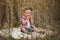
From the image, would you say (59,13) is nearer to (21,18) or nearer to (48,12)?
(48,12)

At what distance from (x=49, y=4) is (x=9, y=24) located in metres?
0.28

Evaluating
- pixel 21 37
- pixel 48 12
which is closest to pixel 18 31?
pixel 21 37

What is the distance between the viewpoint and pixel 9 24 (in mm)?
2129

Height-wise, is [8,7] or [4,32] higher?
[8,7]

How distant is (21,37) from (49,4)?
277 mm

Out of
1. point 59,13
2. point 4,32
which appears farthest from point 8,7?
point 59,13

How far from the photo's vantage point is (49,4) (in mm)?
2162

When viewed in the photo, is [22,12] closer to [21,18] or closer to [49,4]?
[21,18]

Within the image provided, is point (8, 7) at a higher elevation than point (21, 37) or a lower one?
higher

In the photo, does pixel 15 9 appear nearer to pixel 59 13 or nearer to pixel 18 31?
pixel 18 31

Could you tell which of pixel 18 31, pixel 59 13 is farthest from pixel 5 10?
pixel 59 13

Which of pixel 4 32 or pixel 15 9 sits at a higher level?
pixel 15 9

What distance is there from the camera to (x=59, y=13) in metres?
2.16

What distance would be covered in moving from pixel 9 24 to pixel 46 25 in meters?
0.23
